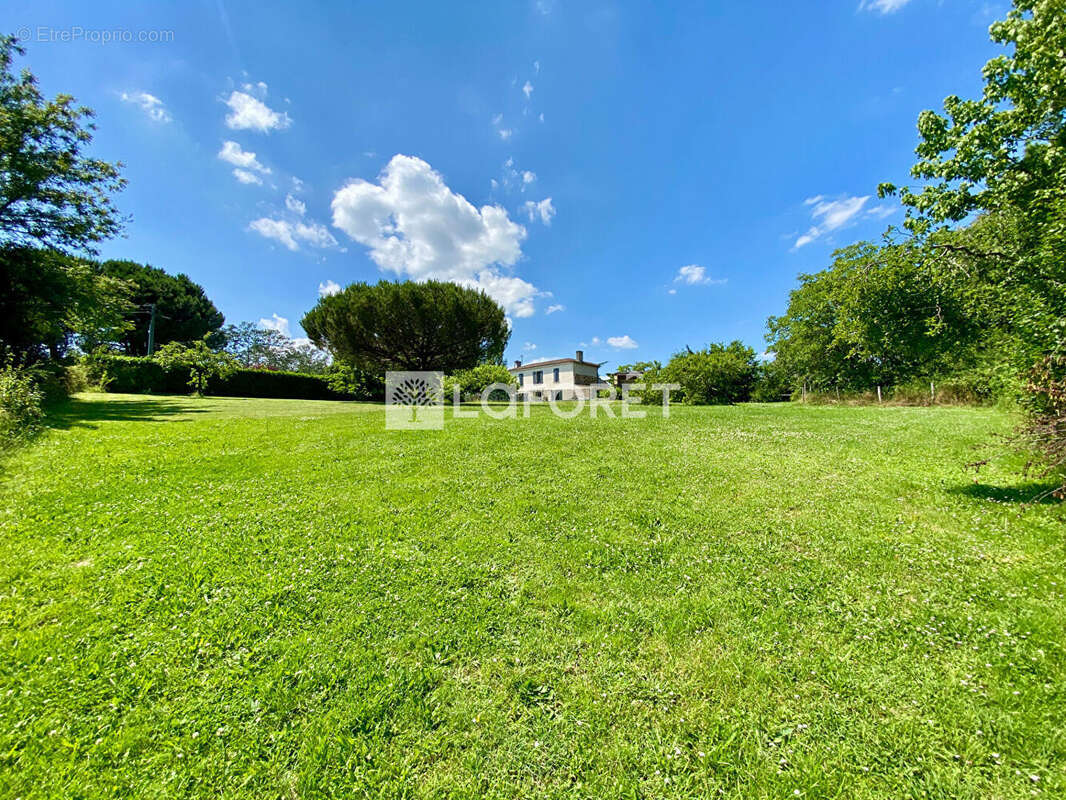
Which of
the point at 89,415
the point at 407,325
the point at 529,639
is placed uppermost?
the point at 407,325

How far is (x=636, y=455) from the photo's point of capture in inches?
289

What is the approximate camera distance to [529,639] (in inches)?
105

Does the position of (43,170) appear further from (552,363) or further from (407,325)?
(552,363)

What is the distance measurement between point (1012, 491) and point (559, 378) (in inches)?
1423

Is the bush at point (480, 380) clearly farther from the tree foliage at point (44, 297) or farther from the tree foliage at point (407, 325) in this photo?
the tree foliage at point (44, 297)

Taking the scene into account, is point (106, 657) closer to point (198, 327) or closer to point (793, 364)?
point (793, 364)

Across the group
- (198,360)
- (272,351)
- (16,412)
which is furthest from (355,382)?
(272,351)

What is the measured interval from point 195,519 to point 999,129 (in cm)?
1260

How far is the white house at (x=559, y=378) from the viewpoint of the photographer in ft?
130

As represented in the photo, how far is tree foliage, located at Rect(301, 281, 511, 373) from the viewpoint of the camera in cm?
2625

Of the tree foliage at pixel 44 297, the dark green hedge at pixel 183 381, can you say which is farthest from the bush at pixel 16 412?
the dark green hedge at pixel 183 381

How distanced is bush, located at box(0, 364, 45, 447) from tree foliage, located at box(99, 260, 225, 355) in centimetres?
3124

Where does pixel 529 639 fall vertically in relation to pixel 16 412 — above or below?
below

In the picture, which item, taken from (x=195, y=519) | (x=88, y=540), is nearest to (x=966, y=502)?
(x=195, y=519)
